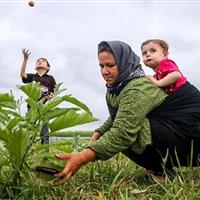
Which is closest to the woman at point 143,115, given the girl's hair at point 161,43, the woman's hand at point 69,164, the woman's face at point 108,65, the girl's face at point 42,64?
the woman's face at point 108,65

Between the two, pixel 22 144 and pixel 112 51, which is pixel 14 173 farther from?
pixel 112 51

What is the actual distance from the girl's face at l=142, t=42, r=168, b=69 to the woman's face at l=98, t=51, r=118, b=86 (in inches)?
21.4

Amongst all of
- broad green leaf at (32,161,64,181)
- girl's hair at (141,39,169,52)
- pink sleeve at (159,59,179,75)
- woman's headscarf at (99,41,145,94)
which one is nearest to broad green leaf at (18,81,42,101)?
broad green leaf at (32,161,64,181)

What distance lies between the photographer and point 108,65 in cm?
277

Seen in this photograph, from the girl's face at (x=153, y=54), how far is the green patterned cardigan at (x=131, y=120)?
0.42m

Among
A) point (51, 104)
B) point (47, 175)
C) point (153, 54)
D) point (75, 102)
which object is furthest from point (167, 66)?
point (47, 175)

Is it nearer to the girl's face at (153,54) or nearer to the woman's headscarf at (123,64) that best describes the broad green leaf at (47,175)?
the woman's headscarf at (123,64)

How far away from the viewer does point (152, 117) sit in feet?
9.38

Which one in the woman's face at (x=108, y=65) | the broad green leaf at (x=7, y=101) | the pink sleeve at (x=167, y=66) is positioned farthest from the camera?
the pink sleeve at (x=167, y=66)

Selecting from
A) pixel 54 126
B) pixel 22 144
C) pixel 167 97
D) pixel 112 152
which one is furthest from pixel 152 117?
pixel 22 144

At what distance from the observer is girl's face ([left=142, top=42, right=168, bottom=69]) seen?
3.26 metres

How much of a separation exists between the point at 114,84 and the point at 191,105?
0.49 metres

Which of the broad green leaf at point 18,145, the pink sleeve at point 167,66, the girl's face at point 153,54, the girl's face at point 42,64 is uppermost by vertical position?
the girl's face at point 42,64

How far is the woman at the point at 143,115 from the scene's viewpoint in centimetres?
264
